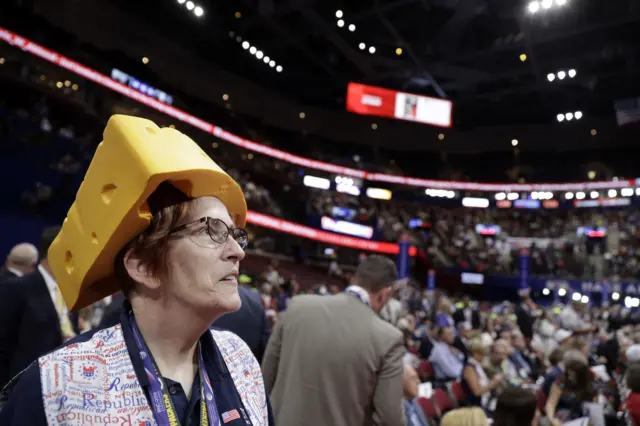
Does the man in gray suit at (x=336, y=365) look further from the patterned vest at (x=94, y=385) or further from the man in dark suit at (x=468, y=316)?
the man in dark suit at (x=468, y=316)

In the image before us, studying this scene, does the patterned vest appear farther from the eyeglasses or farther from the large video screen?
the large video screen

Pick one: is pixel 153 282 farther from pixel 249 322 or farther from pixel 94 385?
pixel 249 322

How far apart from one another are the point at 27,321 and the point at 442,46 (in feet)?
74.2

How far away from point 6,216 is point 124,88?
28.5 ft

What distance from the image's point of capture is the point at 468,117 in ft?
100

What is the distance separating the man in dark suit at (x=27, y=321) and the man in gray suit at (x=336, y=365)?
3.89 feet

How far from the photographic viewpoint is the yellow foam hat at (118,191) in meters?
1.02

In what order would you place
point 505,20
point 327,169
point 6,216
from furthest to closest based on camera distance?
point 327,169
point 505,20
point 6,216

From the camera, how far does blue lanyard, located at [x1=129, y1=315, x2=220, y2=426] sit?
995mm

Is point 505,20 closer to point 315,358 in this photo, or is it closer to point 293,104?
point 293,104

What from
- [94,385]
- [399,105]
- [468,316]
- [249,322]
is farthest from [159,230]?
[399,105]

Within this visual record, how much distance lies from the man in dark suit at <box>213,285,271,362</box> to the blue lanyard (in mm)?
1393

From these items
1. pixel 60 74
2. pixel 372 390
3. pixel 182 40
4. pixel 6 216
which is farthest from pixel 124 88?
pixel 372 390

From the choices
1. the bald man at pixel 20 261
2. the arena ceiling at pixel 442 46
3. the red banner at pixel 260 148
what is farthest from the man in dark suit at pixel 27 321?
the arena ceiling at pixel 442 46
